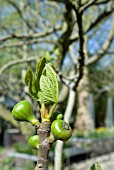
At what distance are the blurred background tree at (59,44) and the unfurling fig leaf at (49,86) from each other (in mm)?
716

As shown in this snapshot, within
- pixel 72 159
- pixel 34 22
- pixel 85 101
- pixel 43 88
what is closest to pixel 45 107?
pixel 43 88

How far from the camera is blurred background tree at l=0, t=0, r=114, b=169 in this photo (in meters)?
1.70

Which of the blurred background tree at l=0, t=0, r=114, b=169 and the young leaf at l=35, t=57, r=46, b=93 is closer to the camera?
the young leaf at l=35, t=57, r=46, b=93

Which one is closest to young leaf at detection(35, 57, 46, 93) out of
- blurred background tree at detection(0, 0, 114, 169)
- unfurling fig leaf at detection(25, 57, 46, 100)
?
unfurling fig leaf at detection(25, 57, 46, 100)

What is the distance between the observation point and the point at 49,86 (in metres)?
0.53

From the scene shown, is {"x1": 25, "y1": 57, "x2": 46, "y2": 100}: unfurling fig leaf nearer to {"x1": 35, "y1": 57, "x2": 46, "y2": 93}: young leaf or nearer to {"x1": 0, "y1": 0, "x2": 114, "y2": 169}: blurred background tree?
{"x1": 35, "y1": 57, "x2": 46, "y2": 93}: young leaf

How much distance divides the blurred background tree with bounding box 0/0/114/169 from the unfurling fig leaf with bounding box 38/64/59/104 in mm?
716

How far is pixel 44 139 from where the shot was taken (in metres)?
0.51

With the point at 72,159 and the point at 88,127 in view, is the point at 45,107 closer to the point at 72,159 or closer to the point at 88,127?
the point at 72,159

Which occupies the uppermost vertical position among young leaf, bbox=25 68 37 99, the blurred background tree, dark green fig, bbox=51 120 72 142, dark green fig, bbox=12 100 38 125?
the blurred background tree

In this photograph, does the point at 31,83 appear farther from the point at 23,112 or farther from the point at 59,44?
the point at 59,44

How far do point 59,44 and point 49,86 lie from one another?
1746mm

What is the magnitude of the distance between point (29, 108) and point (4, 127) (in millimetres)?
13789

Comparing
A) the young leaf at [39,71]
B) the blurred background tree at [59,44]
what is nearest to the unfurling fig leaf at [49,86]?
the young leaf at [39,71]
